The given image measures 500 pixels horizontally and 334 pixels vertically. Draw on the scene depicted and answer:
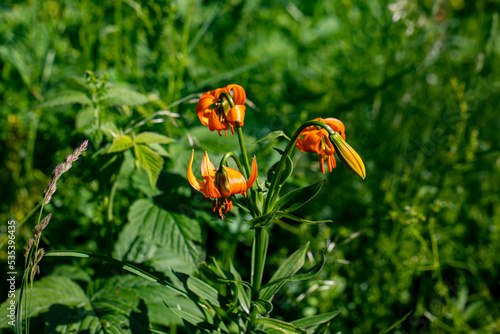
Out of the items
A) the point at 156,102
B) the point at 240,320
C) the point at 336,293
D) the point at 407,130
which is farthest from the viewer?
the point at 407,130

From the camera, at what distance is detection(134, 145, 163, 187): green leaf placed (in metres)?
1.33

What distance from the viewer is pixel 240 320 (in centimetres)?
121

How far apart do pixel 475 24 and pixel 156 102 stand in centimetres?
247

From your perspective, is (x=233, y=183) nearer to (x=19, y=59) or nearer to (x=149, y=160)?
(x=149, y=160)

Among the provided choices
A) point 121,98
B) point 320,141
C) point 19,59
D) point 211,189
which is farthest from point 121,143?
point 19,59

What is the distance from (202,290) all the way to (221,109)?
1.71 feet

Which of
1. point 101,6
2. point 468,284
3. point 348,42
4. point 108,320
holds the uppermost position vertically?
point 101,6

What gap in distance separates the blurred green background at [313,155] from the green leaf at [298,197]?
1.52 feet

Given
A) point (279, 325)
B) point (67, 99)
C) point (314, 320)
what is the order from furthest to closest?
1. point (67, 99)
2. point (314, 320)
3. point (279, 325)

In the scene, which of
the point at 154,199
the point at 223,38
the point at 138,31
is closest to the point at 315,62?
the point at 223,38

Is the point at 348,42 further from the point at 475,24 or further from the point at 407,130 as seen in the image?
the point at 475,24

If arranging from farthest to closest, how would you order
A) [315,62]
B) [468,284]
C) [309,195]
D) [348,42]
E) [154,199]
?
1. [315,62]
2. [348,42]
3. [468,284]
4. [154,199]
5. [309,195]

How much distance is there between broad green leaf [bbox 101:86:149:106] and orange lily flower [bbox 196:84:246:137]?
53cm

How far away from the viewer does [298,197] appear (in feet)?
3.55
